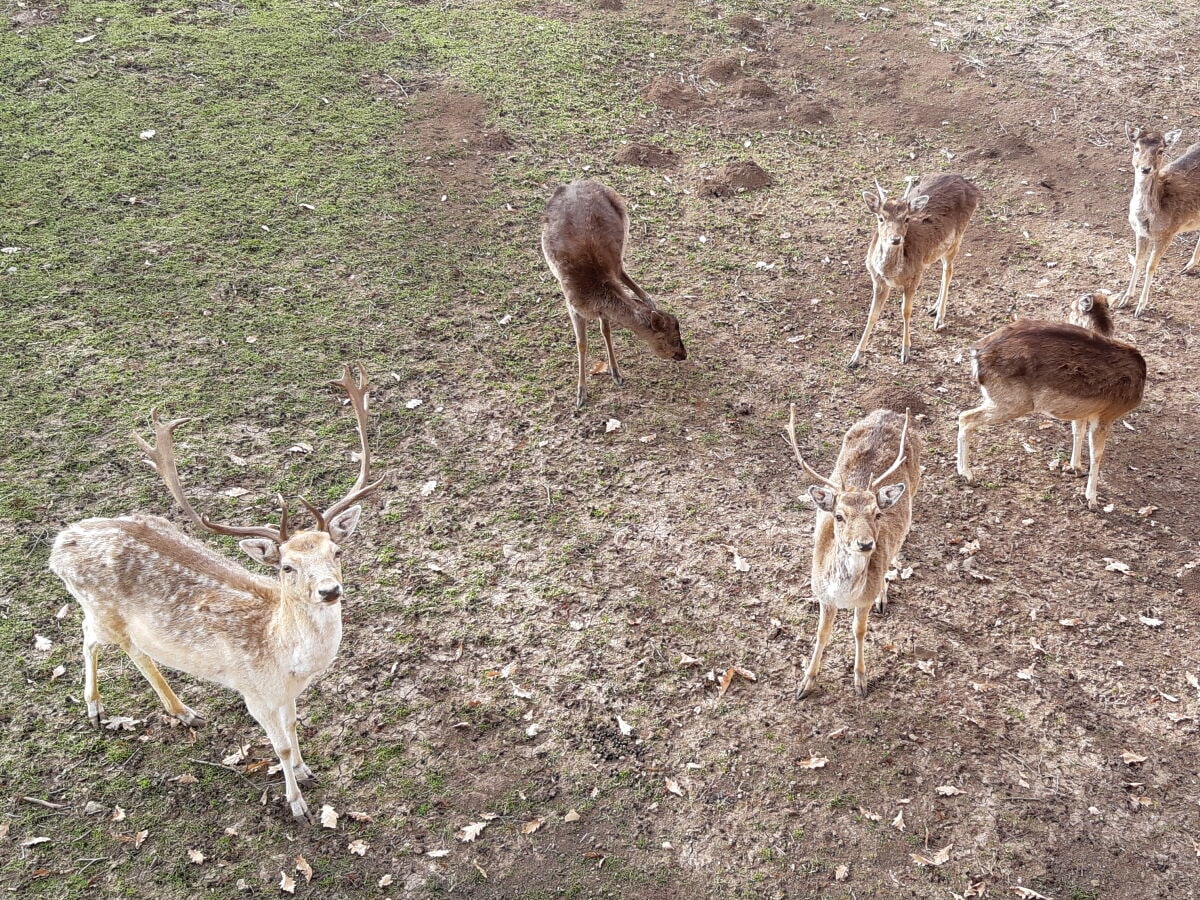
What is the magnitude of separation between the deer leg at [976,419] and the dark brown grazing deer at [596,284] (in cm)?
237

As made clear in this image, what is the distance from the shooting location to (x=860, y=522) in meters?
5.08

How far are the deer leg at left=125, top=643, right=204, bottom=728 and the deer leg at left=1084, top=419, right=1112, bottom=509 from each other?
21.0 feet

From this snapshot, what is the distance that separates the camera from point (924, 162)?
10.7 meters

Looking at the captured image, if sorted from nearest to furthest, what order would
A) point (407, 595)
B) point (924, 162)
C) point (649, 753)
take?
point (649, 753) → point (407, 595) → point (924, 162)

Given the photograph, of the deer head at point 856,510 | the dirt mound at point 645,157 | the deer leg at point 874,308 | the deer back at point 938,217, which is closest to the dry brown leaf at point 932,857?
the deer head at point 856,510

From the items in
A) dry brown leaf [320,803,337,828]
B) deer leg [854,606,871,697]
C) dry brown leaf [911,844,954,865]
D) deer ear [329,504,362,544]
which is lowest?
dry brown leaf [911,844,954,865]

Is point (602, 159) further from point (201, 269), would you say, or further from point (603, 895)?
point (603, 895)

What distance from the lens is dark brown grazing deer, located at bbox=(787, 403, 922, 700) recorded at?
5.14m

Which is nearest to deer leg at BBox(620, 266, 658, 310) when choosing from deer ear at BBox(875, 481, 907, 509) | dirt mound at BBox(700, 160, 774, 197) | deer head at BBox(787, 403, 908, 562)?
dirt mound at BBox(700, 160, 774, 197)

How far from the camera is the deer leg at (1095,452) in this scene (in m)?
6.95

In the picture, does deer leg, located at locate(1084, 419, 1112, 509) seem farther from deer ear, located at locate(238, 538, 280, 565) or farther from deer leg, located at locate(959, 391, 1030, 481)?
deer ear, located at locate(238, 538, 280, 565)

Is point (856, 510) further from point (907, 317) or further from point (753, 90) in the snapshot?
point (753, 90)

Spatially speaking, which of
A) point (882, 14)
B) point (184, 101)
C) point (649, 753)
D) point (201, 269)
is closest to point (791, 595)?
point (649, 753)

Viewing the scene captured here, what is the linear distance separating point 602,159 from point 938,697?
24.1ft
